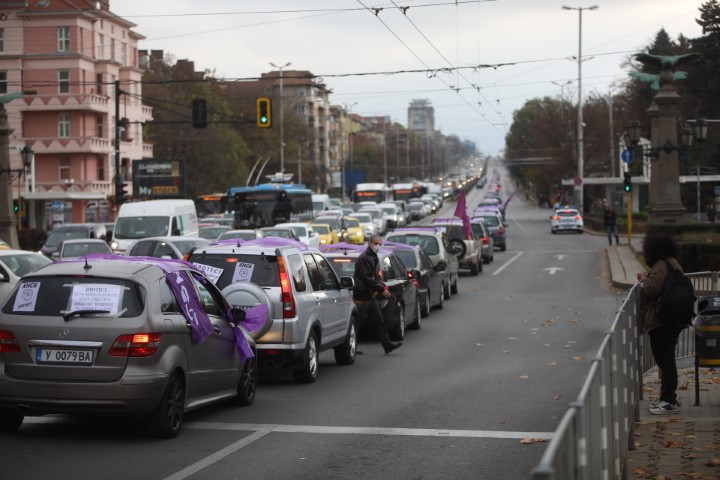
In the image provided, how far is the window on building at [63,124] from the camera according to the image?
77.9 metres

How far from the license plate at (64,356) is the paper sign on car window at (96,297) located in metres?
0.38

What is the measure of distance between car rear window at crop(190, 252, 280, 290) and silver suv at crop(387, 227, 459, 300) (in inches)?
590

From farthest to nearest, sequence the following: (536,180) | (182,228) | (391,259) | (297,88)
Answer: (297,88) → (536,180) → (182,228) → (391,259)

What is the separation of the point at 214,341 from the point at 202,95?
296 ft

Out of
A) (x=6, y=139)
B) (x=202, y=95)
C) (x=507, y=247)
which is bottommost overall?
(x=507, y=247)

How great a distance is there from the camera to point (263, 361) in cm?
1390

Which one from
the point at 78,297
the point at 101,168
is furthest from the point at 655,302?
the point at 101,168

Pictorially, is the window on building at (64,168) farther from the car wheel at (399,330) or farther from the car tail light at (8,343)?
the car tail light at (8,343)

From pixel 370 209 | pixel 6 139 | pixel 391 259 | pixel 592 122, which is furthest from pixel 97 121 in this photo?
pixel 391 259

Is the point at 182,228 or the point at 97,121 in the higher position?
the point at 97,121

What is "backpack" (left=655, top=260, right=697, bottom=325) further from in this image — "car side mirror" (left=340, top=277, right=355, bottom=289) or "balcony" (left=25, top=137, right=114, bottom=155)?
"balcony" (left=25, top=137, right=114, bottom=155)

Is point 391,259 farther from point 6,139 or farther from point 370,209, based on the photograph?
point 370,209

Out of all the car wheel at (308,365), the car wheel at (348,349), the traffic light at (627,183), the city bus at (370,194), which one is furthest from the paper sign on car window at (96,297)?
the city bus at (370,194)

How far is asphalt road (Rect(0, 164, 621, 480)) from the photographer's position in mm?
9094
